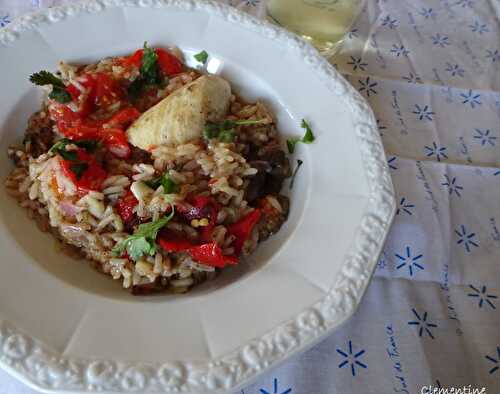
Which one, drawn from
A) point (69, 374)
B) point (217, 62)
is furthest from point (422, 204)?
point (69, 374)

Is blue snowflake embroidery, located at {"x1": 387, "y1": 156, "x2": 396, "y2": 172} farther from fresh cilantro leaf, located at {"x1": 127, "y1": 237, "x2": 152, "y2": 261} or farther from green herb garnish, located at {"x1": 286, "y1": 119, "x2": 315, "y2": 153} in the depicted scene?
fresh cilantro leaf, located at {"x1": 127, "y1": 237, "x2": 152, "y2": 261}

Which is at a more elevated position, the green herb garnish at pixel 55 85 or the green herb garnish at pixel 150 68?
the green herb garnish at pixel 55 85

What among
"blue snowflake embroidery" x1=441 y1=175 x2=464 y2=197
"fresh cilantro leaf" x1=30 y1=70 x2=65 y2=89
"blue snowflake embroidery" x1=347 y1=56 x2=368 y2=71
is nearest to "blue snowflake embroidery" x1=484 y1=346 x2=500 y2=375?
"blue snowflake embroidery" x1=441 y1=175 x2=464 y2=197

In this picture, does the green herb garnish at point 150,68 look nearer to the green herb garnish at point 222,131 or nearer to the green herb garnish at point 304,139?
the green herb garnish at point 222,131

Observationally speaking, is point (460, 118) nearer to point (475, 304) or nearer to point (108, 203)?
point (475, 304)

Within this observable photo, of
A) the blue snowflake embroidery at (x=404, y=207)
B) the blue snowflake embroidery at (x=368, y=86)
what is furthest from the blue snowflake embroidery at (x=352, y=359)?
the blue snowflake embroidery at (x=368, y=86)

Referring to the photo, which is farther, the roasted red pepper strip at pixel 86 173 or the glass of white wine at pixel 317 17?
the glass of white wine at pixel 317 17

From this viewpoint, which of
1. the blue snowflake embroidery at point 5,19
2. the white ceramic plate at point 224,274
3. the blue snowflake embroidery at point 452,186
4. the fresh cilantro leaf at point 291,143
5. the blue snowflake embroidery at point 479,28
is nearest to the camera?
the white ceramic plate at point 224,274

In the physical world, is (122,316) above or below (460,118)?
above
